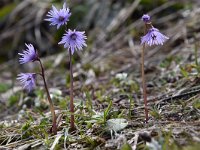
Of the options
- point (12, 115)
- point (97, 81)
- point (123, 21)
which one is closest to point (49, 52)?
point (123, 21)

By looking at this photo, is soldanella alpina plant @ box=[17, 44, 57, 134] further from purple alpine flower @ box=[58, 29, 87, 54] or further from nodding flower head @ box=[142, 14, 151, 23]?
nodding flower head @ box=[142, 14, 151, 23]

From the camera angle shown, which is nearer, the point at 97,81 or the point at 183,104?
the point at 183,104

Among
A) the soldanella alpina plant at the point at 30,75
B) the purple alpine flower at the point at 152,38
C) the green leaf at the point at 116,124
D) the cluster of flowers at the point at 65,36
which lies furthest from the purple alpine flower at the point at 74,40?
the green leaf at the point at 116,124

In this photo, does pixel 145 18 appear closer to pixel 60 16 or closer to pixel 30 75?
pixel 60 16

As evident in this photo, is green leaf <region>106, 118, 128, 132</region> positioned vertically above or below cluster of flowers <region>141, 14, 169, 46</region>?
below

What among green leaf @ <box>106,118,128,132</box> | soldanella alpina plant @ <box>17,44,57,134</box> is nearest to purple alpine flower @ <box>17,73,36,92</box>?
soldanella alpina plant @ <box>17,44,57,134</box>

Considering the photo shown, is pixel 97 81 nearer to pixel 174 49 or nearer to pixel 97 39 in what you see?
pixel 174 49

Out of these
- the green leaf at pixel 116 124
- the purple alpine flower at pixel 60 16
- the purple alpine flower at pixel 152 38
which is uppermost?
the purple alpine flower at pixel 60 16

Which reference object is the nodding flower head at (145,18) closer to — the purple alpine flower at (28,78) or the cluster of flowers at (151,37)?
the cluster of flowers at (151,37)
